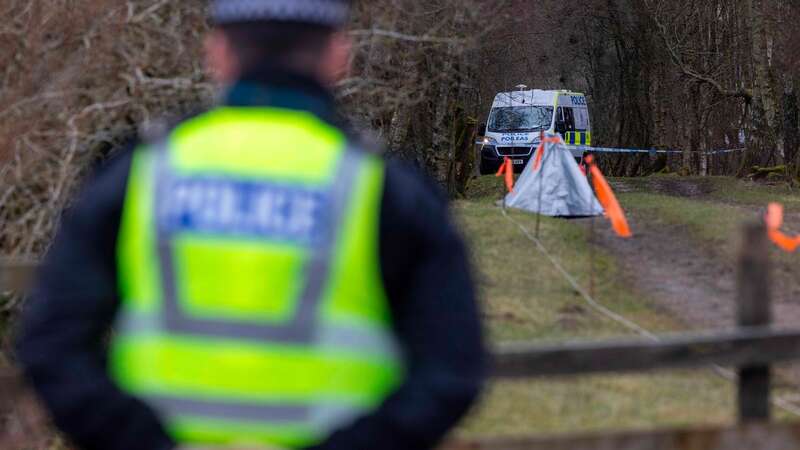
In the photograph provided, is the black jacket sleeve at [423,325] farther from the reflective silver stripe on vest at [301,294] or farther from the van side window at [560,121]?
the van side window at [560,121]

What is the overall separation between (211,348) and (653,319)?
9995 millimetres

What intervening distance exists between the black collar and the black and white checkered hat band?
0.08m

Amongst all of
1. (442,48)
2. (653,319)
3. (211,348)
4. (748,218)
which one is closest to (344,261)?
(211,348)

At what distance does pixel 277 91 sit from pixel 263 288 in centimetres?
32

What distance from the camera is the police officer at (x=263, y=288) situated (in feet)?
7.29

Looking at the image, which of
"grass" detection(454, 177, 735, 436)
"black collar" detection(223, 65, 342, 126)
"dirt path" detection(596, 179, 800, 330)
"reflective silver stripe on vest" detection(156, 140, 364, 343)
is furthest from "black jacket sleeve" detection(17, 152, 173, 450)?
"dirt path" detection(596, 179, 800, 330)

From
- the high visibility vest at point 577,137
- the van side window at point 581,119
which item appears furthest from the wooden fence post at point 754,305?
the van side window at point 581,119

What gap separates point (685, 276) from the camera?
14125mm

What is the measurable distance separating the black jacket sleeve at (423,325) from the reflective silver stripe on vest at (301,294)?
0.22 ft

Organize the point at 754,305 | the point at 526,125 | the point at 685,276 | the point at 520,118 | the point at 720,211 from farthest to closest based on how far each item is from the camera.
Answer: the point at 520,118
the point at 526,125
the point at 720,211
the point at 685,276
the point at 754,305

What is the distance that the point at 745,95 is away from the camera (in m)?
33.3

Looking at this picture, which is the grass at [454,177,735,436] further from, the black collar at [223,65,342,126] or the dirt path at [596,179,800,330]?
the black collar at [223,65,342,126]

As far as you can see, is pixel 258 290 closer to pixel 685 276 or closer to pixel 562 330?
pixel 562 330

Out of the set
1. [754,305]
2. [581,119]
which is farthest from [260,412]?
[581,119]
